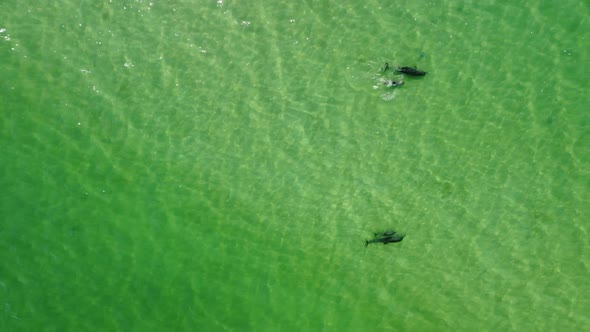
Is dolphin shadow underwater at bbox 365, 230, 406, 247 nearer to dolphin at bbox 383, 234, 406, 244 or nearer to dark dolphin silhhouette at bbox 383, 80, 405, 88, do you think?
dolphin at bbox 383, 234, 406, 244

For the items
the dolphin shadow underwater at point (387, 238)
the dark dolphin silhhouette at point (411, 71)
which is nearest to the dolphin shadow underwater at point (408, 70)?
the dark dolphin silhhouette at point (411, 71)

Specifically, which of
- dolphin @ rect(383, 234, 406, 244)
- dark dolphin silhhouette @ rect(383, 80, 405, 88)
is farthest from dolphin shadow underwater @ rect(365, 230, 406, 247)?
dark dolphin silhhouette @ rect(383, 80, 405, 88)

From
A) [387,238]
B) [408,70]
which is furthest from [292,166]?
[408,70]

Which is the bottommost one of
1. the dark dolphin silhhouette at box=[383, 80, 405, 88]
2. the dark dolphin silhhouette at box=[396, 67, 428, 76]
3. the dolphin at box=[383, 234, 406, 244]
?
the dolphin at box=[383, 234, 406, 244]

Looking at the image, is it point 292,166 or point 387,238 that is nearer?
point 387,238

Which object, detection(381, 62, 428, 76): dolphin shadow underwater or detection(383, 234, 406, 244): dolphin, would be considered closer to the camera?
detection(383, 234, 406, 244): dolphin

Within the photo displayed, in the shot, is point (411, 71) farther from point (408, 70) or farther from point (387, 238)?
point (387, 238)

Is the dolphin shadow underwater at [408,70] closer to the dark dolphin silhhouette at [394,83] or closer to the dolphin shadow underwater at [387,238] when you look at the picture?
the dark dolphin silhhouette at [394,83]

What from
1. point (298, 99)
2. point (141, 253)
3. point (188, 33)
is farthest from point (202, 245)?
point (188, 33)
